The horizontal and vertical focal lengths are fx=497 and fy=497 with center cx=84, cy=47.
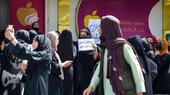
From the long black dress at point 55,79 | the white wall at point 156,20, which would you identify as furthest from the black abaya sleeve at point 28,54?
the white wall at point 156,20

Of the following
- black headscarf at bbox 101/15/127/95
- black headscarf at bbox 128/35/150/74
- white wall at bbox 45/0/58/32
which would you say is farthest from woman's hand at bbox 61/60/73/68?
white wall at bbox 45/0/58/32

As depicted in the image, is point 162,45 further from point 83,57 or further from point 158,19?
point 158,19

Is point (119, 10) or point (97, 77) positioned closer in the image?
point (97, 77)

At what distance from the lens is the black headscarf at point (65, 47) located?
347 inches

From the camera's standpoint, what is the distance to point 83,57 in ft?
30.8

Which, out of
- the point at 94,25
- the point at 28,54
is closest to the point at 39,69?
the point at 28,54

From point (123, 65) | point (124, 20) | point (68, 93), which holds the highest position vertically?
point (124, 20)

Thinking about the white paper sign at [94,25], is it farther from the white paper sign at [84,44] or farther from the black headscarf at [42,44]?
the black headscarf at [42,44]

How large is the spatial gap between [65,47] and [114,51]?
3.25m

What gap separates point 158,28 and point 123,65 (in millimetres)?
9405

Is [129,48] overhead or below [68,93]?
overhead

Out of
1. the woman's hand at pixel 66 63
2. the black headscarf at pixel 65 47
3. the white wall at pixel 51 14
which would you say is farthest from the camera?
the white wall at pixel 51 14

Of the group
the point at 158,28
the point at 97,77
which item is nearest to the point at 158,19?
the point at 158,28

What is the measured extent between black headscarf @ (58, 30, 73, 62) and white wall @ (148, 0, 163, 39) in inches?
248
